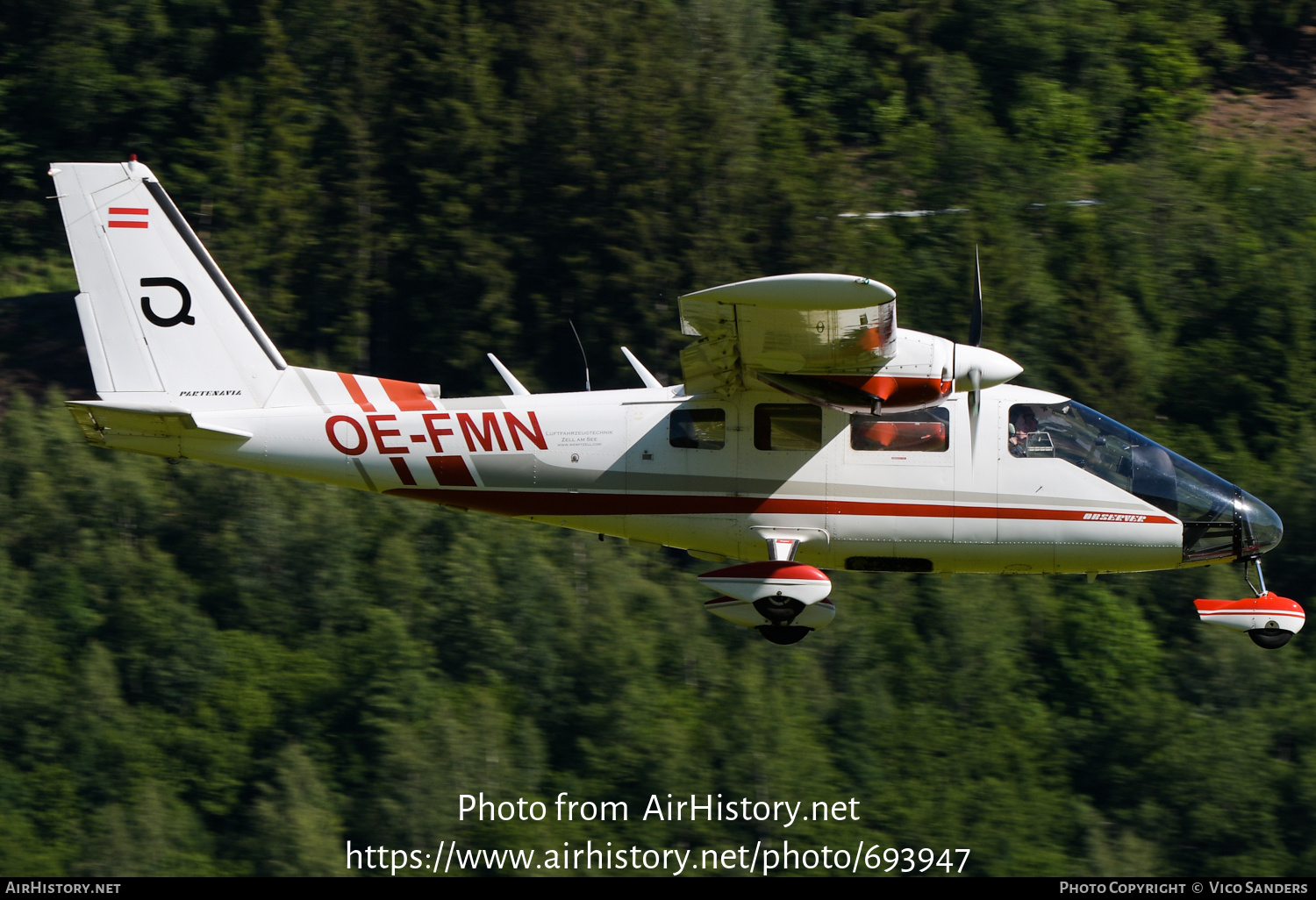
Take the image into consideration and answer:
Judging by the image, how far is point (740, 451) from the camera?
13742 millimetres

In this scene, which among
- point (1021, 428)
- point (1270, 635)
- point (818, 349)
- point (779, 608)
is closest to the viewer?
point (818, 349)

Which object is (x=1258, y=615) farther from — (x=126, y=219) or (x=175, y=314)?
(x=126, y=219)

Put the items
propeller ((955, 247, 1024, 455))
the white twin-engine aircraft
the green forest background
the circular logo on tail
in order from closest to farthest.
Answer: propeller ((955, 247, 1024, 455)) → the white twin-engine aircraft → the circular logo on tail → the green forest background

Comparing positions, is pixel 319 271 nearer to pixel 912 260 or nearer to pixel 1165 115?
pixel 912 260

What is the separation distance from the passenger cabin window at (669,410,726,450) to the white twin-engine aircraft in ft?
0.03

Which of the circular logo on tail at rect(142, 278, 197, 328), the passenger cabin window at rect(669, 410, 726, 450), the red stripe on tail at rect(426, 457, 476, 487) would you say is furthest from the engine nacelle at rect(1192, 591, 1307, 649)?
the circular logo on tail at rect(142, 278, 197, 328)

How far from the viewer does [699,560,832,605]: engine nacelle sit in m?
13.2

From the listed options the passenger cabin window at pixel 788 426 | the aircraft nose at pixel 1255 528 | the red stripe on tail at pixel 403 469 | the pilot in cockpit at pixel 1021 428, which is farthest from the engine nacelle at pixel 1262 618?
the red stripe on tail at pixel 403 469

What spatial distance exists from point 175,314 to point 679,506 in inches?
186

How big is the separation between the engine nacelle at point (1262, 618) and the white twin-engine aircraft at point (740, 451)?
0.07ft

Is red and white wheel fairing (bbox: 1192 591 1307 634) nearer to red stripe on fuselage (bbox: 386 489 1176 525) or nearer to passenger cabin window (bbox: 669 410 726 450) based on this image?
red stripe on fuselage (bbox: 386 489 1176 525)

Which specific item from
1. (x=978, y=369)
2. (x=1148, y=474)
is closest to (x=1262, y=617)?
(x=1148, y=474)

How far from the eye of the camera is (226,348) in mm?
14141

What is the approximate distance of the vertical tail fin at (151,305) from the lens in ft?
45.9
